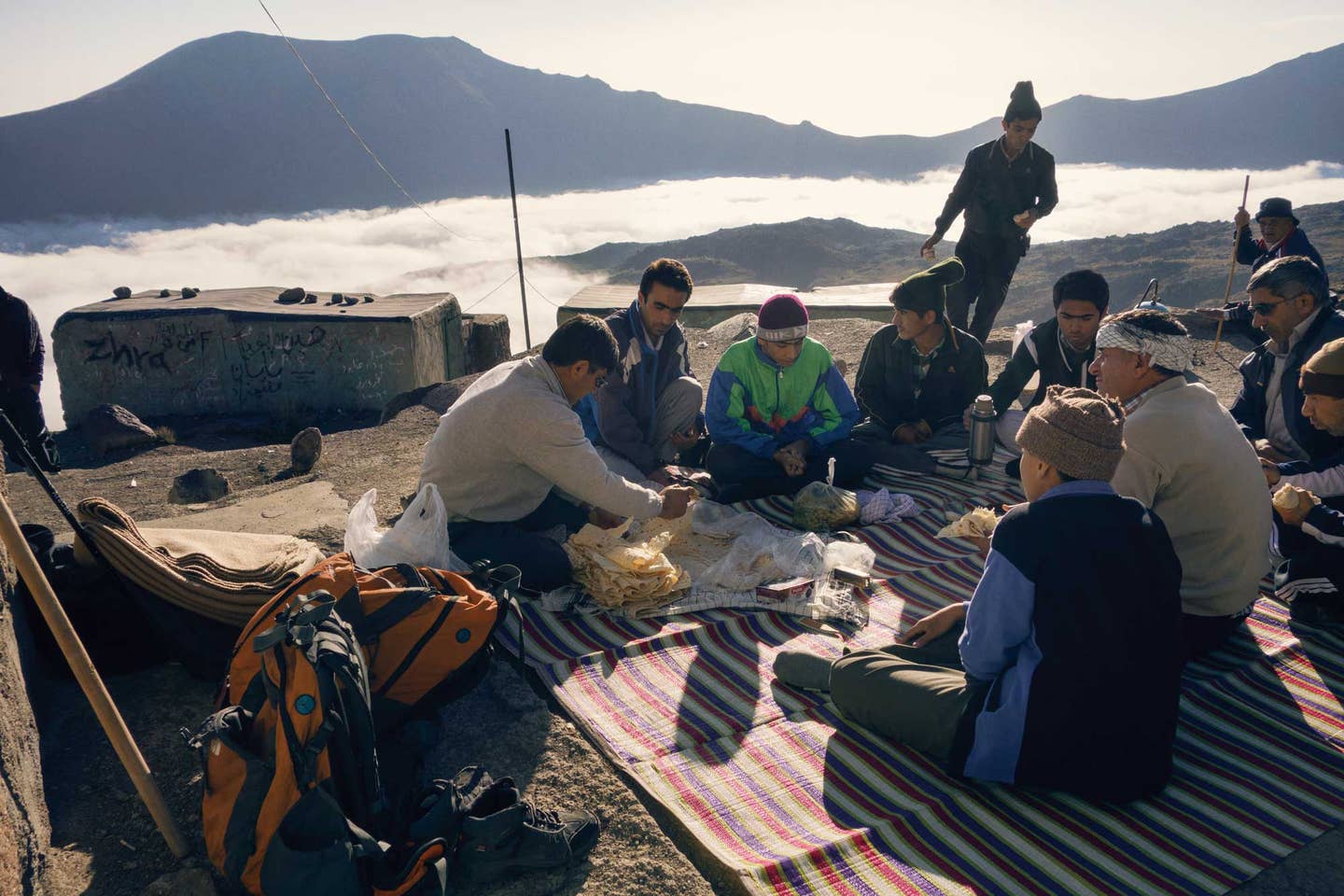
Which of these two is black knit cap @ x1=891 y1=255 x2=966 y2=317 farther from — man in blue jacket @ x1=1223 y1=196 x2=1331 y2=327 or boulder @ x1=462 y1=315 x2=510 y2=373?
boulder @ x1=462 y1=315 x2=510 y2=373

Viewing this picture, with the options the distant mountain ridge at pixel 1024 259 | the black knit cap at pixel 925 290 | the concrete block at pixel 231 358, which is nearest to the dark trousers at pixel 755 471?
the black knit cap at pixel 925 290

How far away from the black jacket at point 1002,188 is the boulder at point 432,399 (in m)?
5.51

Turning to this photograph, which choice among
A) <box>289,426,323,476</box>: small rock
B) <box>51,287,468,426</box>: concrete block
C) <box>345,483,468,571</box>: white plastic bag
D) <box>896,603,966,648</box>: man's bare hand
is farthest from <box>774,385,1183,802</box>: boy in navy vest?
<box>51,287,468,426</box>: concrete block

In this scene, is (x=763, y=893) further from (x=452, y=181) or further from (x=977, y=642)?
(x=452, y=181)

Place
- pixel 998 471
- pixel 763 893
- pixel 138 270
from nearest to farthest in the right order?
pixel 763 893 → pixel 998 471 → pixel 138 270

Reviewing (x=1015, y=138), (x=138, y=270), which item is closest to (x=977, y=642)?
(x=1015, y=138)

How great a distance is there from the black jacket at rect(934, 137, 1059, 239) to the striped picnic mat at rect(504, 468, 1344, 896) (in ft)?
14.0

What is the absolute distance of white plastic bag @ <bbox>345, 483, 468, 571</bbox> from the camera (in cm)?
353

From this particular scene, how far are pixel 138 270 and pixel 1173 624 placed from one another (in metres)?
135

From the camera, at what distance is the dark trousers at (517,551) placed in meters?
3.80

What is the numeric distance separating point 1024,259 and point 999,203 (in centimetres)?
4577

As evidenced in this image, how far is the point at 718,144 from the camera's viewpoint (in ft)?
521

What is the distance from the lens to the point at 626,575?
12.3 feet

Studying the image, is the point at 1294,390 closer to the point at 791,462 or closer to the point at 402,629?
the point at 791,462
